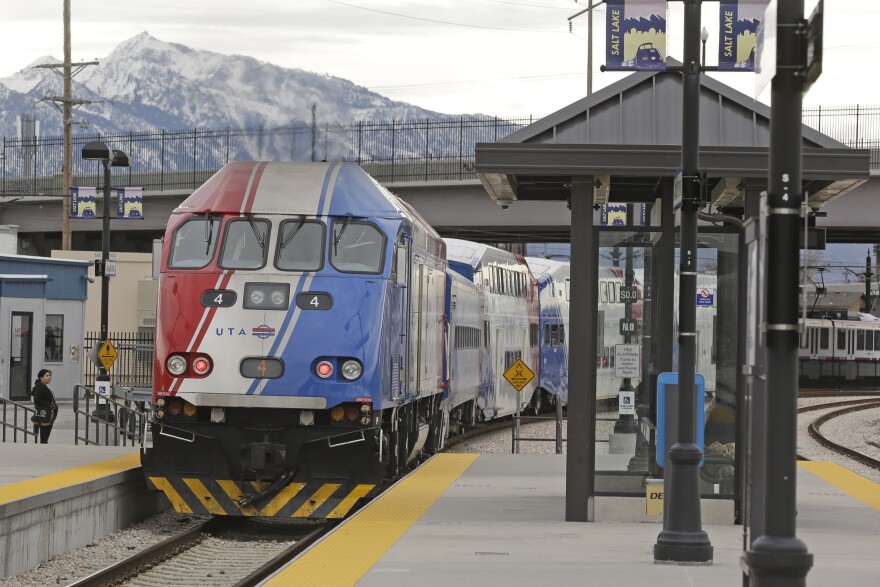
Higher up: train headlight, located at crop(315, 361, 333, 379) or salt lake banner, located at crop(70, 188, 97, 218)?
salt lake banner, located at crop(70, 188, 97, 218)

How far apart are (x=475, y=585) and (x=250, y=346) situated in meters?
5.92

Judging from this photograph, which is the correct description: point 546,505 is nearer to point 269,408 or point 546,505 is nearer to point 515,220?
point 269,408

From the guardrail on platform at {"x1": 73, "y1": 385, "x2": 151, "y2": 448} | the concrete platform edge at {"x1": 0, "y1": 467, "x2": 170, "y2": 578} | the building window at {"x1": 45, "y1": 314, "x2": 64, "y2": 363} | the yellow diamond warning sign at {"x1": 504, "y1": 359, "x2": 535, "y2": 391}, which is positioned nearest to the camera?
the concrete platform edge at {"x1": 0, "y1": 467, "x2": 170, "y2": 578}

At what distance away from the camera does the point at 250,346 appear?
15.5 meters

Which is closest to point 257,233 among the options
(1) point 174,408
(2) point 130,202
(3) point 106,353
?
(1) point 174,408

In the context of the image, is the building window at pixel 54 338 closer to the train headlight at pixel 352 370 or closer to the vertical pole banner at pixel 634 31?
the train headlight at pixel 352 370

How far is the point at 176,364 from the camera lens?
1554 cm

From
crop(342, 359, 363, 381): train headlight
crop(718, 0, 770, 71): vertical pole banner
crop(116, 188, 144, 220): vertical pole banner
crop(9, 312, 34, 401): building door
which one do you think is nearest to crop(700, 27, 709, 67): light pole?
crop(718, 0, 770, 71): vertical pole banner

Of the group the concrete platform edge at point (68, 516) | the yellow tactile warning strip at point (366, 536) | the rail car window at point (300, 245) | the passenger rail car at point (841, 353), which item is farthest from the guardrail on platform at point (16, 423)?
the passenger rail car at point (841, 353)

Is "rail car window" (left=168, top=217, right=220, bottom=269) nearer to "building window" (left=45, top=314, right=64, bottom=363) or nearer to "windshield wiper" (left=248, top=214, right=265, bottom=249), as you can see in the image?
"windshield wiper" (left=248, top=214, right=265, bottom=249)

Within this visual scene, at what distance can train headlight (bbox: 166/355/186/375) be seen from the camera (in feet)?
50.9

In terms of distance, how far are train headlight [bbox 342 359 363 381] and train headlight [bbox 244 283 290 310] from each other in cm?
95

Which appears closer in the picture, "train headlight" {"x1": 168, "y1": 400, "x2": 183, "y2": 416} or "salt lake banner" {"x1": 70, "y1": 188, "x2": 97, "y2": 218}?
"train headlight" {"x1": 168, "y1": 400, "x2": 183, "y2": 416}

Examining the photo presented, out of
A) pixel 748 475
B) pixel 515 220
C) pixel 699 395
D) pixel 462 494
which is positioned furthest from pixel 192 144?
pixel 748 475
